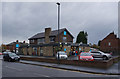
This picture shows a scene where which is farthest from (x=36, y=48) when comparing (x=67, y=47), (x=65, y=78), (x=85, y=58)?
(x=65, y=78)

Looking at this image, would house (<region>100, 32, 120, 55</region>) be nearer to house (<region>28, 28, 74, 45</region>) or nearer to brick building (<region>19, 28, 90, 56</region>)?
brick building (<region>19, 28, 90, 56</region>)

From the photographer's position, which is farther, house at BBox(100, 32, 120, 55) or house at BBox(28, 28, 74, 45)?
house at BBox(100, 32, 120, 55)

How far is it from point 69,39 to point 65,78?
47.1 metres

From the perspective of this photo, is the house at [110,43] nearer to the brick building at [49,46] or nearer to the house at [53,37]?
the brick building at [49,46]

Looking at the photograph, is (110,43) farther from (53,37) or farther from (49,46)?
(49,46)

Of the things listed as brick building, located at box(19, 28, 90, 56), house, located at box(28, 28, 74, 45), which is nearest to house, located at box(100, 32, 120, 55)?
brick building, located at box(19, 28, 90, 56)

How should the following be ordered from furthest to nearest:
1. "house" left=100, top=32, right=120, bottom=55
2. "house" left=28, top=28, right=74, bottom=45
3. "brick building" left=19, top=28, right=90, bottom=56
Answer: "house" left=100, top=32, right=120, bottom=55 < "house" left=28, top=28, right=74, bottom=45 < "brick building" left=19, top=28, right=90, bottom=56

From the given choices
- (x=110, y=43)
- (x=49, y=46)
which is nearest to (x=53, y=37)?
(x=49, y=46)

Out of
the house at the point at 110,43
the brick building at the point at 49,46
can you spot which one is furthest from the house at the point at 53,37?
the house at the point at 110,43

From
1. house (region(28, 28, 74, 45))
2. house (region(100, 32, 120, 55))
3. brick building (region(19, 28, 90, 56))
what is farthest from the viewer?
house (region(100, 32, 120, 55))

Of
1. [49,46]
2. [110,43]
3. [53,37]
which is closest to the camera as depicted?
[49,46]

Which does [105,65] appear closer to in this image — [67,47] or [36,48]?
[67,47]

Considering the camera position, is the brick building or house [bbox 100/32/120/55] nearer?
the brick building

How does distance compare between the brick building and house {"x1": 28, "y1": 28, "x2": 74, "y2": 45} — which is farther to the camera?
house {"x1": 28, "y1": 28, "x2": 74, "y2": 45}
